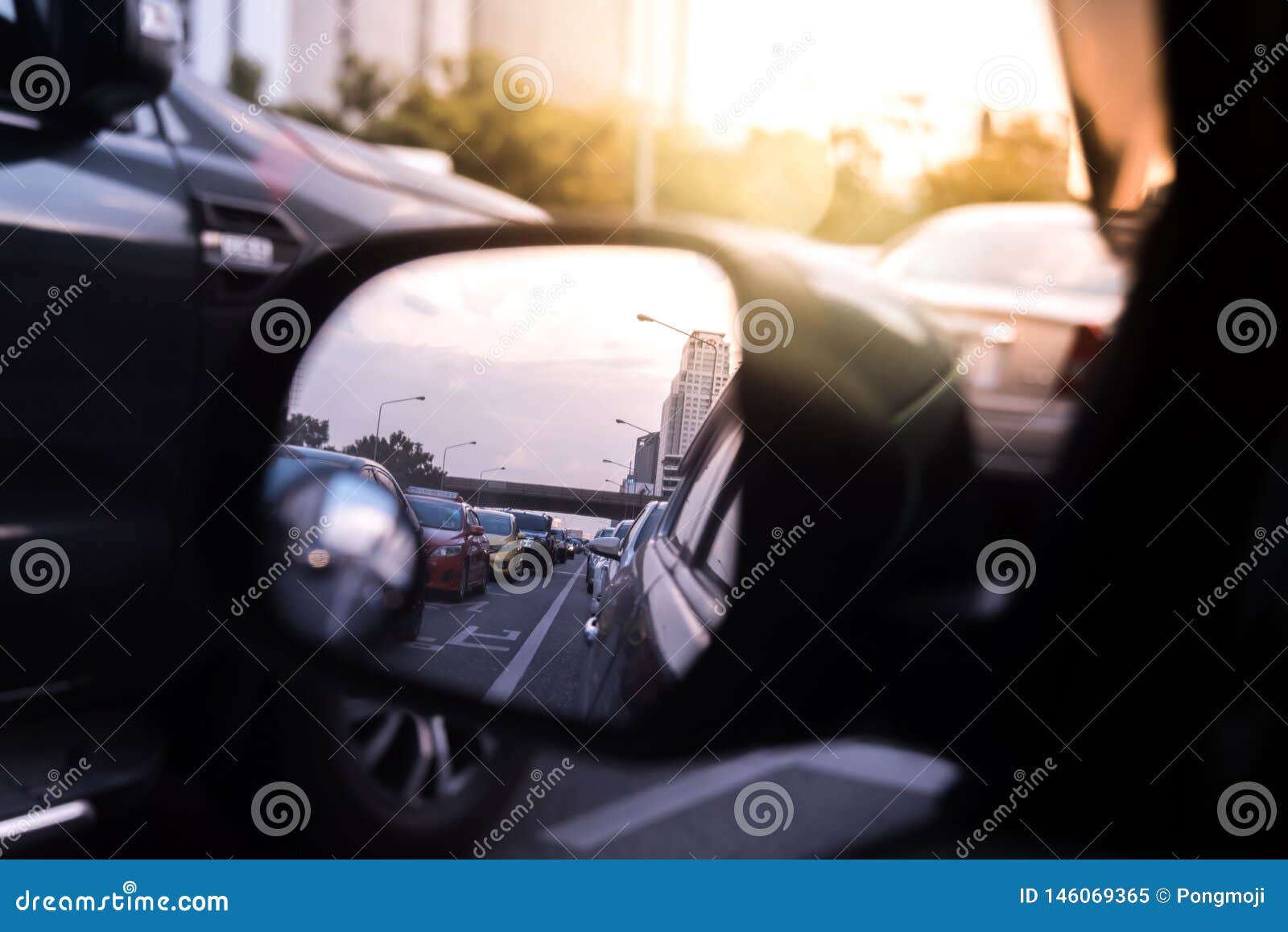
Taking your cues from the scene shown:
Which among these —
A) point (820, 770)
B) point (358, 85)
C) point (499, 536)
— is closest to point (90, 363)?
point (499, 536)

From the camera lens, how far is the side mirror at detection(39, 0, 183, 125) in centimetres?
197

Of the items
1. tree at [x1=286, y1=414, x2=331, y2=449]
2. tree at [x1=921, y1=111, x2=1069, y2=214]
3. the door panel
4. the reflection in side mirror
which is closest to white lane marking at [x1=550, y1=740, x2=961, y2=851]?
the reflection in side mirror

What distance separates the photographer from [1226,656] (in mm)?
1260

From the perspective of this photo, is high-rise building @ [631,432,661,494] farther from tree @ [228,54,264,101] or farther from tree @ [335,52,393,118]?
tree @ [335,52,393,118]

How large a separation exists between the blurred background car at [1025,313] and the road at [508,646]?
65 centimetres

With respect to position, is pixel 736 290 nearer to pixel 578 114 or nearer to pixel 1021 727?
pixel 1021 727

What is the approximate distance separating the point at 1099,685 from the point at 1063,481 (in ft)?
0.92

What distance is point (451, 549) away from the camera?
1.63m

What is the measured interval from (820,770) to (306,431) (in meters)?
1.05

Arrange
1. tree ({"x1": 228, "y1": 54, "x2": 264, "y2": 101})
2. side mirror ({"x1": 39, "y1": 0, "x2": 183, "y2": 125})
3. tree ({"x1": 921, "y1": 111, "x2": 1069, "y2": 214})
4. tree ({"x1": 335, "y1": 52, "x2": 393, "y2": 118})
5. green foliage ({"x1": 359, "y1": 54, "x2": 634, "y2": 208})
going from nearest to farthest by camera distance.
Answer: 1. side mirror ({"x1": 39, "y1": 0, "x2": 183, "y2": 125})
2. tree ({"x1": 921, "y1": 111, "x2": 1069, "y2": 214})
3. tree ({"x1": 228, "y1": 54, "x2": 264, "y2": 101})
4. green foliage ({"x1": 359, "y1": 54, "x2": 634, "y2": 208})
5. tree ({"x1": 335, "y1": 52, "x2": 393, "y2": 118})

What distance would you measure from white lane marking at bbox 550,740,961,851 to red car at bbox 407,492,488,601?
0.43m

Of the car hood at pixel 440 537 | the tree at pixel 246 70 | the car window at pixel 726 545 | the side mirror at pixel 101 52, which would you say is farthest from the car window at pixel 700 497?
the tree at pixel 246 70

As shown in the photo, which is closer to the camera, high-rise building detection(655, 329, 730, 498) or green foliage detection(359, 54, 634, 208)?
high-rise building detection(655, 329, 730, 498)

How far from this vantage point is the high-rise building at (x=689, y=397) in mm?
1445
